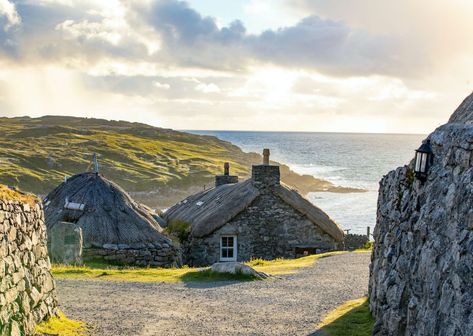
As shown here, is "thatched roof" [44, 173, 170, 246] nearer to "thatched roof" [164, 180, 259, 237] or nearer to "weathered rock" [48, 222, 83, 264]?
"weathered rock" [48, 222, 83, 264]

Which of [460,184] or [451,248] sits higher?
[460,184]

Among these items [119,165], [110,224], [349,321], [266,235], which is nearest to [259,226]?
[266,235]

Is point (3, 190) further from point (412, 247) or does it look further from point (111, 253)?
point (111, 253)

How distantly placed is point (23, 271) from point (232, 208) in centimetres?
1923

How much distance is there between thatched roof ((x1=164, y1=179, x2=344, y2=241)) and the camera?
3044 centimetres

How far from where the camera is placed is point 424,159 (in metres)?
10.6

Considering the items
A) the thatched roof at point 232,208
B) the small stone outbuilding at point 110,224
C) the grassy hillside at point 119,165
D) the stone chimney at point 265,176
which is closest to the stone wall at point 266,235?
the thatched roof at point 232,208

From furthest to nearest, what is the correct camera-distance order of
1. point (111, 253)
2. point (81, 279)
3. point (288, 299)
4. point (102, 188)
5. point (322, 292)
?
point (102, 188), point (111, 253), point (81, 279), point (322, 292), point (288, 299)

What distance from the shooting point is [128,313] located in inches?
612

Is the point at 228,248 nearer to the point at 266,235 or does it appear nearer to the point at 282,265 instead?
the point at 266,235

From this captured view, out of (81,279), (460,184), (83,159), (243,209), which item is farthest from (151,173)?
(460,184)

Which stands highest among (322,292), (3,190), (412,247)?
Result: (3,190)

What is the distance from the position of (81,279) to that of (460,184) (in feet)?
48.3

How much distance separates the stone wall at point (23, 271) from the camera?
10.7m
